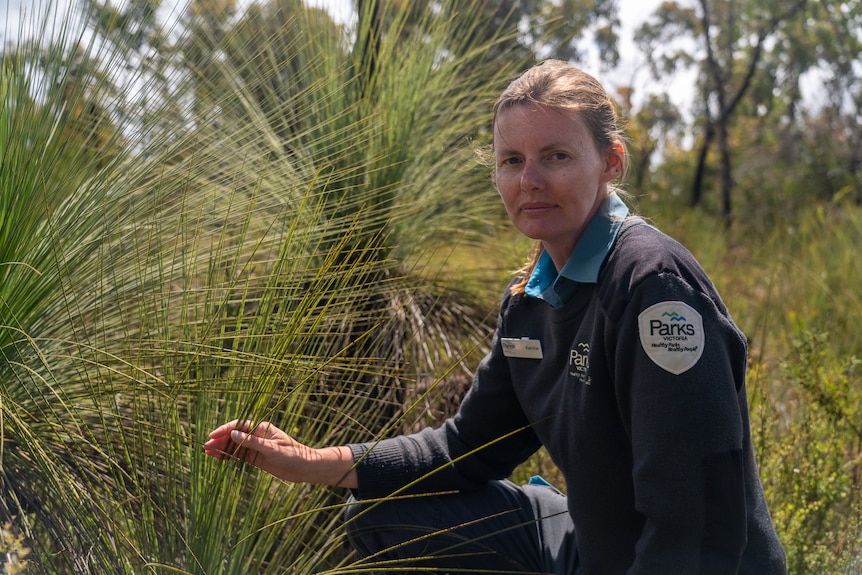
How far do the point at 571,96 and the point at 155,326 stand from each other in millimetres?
939

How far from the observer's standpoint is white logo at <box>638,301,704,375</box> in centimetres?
140

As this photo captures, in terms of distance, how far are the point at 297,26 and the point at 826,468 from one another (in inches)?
91.7

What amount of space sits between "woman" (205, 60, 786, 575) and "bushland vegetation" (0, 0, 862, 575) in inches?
5.1

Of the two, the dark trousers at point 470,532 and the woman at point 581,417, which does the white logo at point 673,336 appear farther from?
the dark trousers at point 470,532

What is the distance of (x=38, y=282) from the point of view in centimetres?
175

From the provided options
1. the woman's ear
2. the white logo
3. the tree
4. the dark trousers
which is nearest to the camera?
the white logo

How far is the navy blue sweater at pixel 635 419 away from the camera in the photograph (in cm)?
141

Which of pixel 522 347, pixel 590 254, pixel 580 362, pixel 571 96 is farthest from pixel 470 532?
pixel 571 96

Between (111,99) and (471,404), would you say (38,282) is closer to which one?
(111,99)

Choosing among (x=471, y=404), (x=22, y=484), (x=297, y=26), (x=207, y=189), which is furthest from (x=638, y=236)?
(x=297, y=26)

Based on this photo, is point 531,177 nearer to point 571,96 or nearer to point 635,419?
point 571,96

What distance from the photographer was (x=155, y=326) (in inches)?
70.4

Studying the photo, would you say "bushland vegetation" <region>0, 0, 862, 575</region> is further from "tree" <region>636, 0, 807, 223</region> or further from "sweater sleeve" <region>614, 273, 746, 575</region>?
"tree" <region>636, 0, 807, 223</region>

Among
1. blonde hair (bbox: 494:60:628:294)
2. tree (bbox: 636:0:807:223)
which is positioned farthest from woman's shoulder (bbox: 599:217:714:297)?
tree (bbox: 636:0:807:223)
